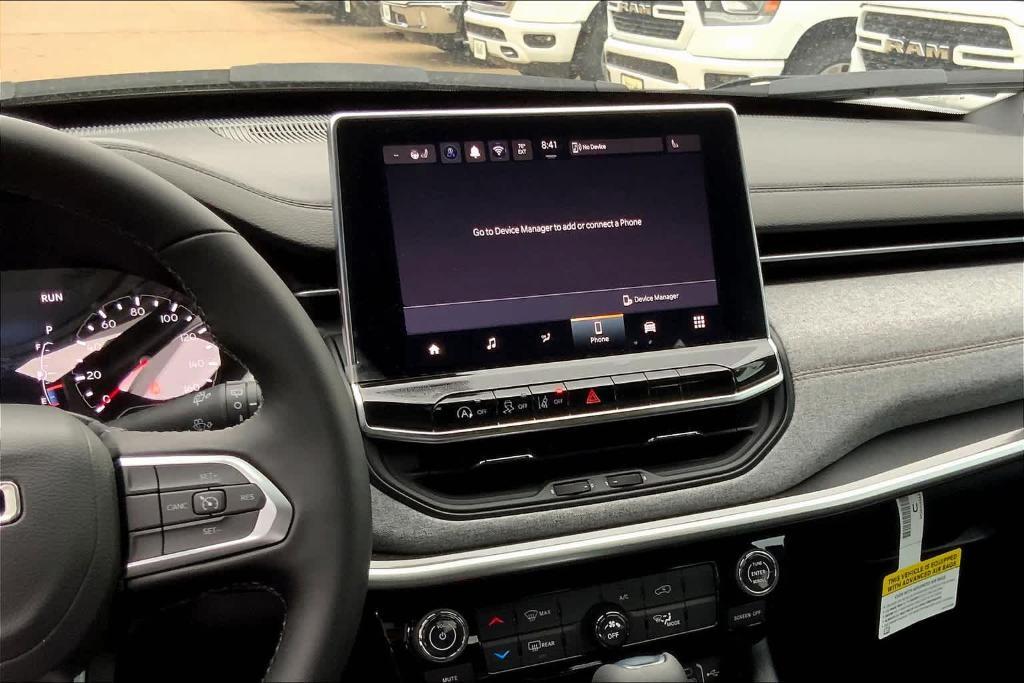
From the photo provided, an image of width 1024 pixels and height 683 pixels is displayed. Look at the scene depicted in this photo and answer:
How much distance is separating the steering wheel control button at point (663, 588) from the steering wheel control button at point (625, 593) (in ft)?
0.03

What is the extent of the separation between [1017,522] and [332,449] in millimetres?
1399

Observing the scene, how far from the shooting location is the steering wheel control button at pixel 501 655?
131 cm

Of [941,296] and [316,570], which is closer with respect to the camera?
[316,570]

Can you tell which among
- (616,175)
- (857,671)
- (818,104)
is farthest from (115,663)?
(818,104)

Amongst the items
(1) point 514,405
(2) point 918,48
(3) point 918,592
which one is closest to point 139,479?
(1) point 514,405

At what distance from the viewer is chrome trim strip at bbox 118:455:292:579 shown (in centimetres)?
90

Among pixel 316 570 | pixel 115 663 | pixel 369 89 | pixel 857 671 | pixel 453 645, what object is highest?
pixel 369 89

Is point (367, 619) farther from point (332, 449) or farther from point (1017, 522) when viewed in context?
point (1017, 522)

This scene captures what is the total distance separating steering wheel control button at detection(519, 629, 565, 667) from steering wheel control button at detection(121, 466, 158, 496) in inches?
23.3

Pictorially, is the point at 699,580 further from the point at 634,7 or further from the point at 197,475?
the point at 634,7

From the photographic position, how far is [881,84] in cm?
194

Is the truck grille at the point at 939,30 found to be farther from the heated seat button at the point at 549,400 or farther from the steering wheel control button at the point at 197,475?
the steering wheel control button at the point at 197,475

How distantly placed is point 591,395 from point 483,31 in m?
0.74

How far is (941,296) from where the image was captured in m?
1.66
